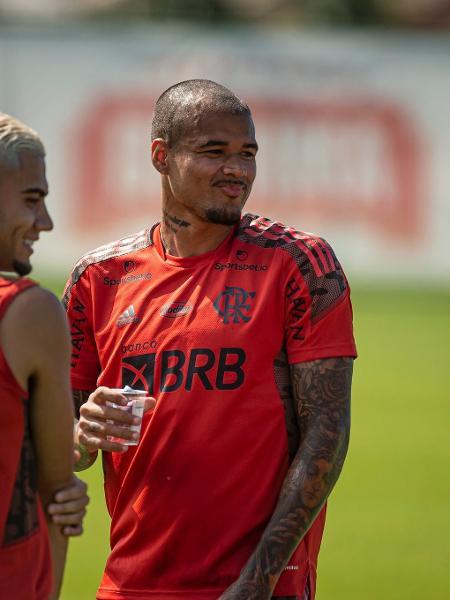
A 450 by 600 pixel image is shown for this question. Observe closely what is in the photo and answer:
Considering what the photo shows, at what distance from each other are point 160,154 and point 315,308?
0.90 meters

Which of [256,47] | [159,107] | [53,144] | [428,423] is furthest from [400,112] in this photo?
[159,107]

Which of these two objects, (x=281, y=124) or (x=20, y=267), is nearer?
(x=20, y=267)

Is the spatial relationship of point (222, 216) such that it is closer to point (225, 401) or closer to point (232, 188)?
point (232, 188)

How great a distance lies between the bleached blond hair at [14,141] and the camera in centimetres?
339

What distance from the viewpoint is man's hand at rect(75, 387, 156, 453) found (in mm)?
4031

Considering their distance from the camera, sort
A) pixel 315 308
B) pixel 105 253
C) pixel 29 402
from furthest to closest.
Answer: pixel 105 253 → pixel 315 308 → pixel 29 402

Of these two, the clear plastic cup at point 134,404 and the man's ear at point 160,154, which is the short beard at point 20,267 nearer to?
the clear plastic cup at point 134,404

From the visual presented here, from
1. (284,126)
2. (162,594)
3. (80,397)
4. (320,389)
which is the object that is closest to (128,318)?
(80,397)

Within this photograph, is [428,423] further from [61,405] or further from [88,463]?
[61,405]

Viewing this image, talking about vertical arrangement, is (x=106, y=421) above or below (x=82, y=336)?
below

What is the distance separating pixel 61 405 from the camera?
11.2 feet

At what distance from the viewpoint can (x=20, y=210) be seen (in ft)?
11.2

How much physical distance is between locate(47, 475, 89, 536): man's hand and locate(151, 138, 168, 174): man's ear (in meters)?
1.53

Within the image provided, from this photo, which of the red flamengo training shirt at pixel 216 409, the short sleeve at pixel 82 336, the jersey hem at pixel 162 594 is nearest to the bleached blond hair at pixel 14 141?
the red flamengo training shirt at pixel 216 409
